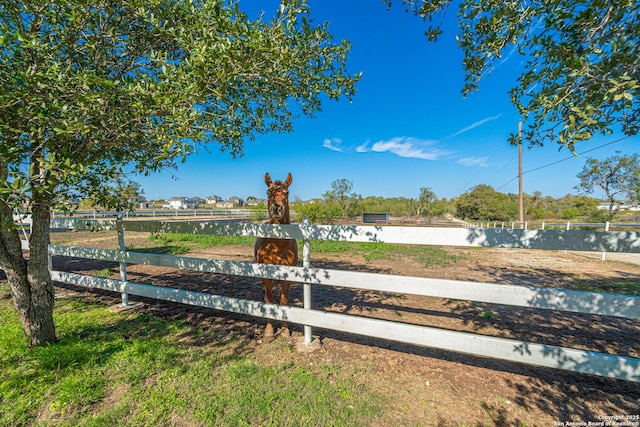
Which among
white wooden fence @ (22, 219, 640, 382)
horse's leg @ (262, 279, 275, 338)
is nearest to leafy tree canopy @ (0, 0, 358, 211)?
white wooden fence @ (22, 219, 640, 382)

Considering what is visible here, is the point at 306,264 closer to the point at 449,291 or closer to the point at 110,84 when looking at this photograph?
the point at 449,291

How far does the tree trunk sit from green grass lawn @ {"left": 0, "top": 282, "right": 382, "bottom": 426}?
252 mm

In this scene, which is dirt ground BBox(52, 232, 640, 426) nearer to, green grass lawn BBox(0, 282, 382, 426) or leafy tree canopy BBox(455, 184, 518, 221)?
green grass lawn BBox(0, 282, 382, 426)

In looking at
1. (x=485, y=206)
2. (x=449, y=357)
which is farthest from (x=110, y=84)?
(x=485, y=206)

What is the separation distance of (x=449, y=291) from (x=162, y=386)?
10.1ft

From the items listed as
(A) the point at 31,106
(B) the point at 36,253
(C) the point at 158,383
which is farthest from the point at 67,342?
(A) the point at 31,106

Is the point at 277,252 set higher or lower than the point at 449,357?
higher

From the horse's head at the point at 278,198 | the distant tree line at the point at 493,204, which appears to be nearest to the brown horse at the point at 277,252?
the horse's head at the point at 278,198

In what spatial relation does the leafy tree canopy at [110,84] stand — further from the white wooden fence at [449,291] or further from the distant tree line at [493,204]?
the distant tree line at [493,204]

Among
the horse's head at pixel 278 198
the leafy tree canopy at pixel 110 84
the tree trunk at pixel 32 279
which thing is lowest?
the tree trunk at pixel 32 279

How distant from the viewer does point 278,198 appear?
13.2 ft

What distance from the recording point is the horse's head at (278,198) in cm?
382

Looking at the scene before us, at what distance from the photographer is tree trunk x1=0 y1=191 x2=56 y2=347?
3.21 meters

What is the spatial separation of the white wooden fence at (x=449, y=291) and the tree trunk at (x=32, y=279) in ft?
2.73
